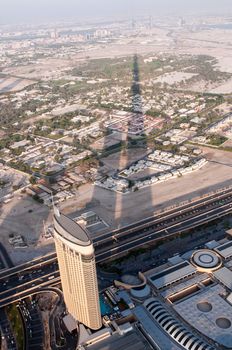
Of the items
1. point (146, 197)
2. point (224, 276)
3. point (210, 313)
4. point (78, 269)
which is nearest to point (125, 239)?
point (146, 197)

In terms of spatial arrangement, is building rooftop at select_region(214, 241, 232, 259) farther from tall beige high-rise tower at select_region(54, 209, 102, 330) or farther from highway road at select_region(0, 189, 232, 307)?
tall beige high-rise tower at select_region(54, 209, 102, 330)

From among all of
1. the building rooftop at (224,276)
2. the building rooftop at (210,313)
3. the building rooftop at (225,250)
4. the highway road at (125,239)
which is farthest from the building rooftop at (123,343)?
the building rooftop at (225,250)

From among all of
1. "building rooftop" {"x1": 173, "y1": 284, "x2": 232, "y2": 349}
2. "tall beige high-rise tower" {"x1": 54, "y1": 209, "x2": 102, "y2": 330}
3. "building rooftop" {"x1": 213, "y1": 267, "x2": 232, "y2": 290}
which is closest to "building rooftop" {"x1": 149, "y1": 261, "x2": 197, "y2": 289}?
"building rooftop" {"x1": 213, "y1": 267, "x2": 232, "y2": 290}

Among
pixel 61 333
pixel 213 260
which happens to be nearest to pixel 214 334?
pixel 213 260

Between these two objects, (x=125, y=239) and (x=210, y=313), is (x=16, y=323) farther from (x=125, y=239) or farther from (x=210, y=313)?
(x=210, y=313)

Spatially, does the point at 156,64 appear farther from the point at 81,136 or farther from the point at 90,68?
the point at 81,136

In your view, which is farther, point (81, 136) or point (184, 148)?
point (81, 136)
